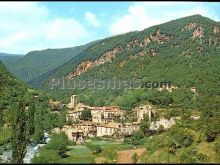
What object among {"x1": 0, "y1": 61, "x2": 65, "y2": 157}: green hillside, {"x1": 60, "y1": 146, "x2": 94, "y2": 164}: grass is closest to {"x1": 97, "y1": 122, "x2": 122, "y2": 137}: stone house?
{"x1": 0, "y1": 61, "x2": 65, "y2": 157}: green hillside

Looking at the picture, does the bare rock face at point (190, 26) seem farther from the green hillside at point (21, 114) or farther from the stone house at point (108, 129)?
the stone house at point (108, 129)

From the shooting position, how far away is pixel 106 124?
49.1m

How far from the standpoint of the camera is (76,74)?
311 ft

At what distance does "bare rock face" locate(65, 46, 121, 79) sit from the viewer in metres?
91.8

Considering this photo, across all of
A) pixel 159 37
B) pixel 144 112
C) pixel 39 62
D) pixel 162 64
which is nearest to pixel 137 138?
pixel 144 112

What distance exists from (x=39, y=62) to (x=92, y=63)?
5555 cm

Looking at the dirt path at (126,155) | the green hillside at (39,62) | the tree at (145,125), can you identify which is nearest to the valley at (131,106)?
the dirt path at (126,155)

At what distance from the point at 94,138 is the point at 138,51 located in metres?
41.4

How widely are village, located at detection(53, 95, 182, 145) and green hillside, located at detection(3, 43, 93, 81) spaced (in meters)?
77.8

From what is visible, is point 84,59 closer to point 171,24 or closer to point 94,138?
point 171,24

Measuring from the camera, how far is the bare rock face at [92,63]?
301 ft

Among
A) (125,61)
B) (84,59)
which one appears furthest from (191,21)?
(84,59)

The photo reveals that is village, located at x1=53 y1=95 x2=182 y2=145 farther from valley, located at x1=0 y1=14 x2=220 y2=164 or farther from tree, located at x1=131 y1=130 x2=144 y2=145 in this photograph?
tree, located at x1=131 y1=130 x2=144 y2=145

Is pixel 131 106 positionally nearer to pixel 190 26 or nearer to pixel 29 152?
pixel 29 152
